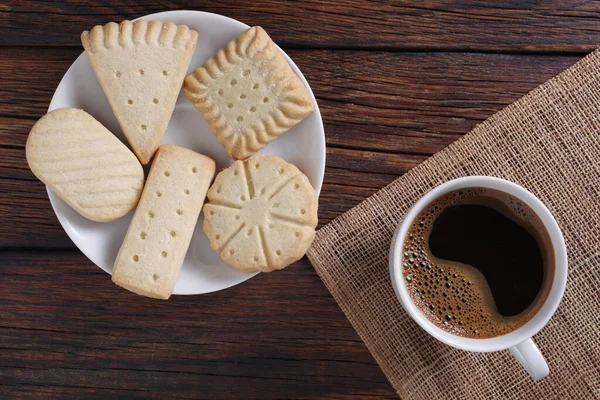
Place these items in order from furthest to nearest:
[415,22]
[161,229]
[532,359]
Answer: [415,22], [161,229], [532,359]

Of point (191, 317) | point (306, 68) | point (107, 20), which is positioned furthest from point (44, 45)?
point (191, 317)

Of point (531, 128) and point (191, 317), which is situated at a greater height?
point (531, 128)

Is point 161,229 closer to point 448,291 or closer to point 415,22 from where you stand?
point 448,291

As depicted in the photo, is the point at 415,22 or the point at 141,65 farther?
the point at 415,22

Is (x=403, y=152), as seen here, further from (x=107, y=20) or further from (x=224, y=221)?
(x=107, y=20)

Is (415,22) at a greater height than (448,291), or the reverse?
(415,22)

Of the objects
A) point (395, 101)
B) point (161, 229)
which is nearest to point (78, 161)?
point (161, 229)

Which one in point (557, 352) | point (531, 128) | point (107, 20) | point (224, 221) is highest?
point (107, 20)
